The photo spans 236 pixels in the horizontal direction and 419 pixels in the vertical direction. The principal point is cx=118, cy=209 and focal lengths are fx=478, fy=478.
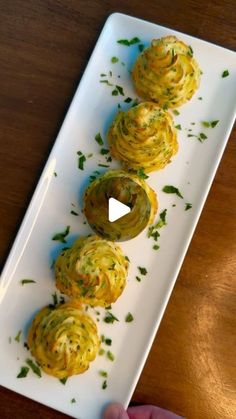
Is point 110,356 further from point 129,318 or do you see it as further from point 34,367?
point 34,367

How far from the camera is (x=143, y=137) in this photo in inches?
57.5

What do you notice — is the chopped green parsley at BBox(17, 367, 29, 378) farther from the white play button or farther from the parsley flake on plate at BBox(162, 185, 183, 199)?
the parsley flake on plate at BBox(162, 185, 183, 199)

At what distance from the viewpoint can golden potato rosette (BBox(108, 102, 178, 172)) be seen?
1459mm

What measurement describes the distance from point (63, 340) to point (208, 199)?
0.65m

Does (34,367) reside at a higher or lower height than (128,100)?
lower

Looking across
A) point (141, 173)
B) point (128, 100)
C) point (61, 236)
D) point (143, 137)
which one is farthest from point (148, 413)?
point (128, 100)

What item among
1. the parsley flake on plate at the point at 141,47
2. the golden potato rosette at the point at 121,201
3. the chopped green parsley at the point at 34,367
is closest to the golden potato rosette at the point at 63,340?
the chopped green parsley at the point at 34,367

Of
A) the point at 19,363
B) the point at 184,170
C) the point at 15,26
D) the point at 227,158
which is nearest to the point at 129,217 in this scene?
the point at 184,170

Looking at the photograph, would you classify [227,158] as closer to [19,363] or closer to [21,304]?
[21,304]

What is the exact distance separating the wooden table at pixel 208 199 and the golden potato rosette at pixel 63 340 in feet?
0.69

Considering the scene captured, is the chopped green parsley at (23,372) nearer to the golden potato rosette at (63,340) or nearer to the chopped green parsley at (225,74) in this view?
the golden potato rosette at (63,340)

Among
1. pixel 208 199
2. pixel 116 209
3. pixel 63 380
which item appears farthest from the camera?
pixel 208 199

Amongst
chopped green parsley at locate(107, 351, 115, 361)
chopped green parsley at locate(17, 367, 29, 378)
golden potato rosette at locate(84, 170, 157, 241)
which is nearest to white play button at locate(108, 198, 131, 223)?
golden potato rosette at locate(84, 170, 157, 241)

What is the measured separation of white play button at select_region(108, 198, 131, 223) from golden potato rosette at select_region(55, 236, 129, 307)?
14cm
